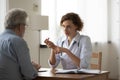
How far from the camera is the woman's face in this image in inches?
121

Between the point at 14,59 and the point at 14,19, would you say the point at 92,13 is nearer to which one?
the point at 14,19

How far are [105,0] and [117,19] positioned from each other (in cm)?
53

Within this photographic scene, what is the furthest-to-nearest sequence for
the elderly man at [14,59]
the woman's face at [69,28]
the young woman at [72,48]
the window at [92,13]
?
1. the window at [92,13]
2. the woman's face at [69,28]
3. the young woman at [72,48]
4. the elderly man at [14,59]

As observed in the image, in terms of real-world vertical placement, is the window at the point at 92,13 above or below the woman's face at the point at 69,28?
above

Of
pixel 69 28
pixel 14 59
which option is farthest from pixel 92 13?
pixel 14 59

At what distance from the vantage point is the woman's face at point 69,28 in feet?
10.1

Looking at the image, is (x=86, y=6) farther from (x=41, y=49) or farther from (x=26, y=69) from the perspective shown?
(x=26, y=69)

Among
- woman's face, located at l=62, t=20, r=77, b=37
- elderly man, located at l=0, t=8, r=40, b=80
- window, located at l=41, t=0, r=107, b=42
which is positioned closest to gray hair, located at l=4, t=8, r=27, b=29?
elderly man, located at l=0, t=8, r=40, b=80

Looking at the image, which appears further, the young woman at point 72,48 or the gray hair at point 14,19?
the young woman at point 72,48

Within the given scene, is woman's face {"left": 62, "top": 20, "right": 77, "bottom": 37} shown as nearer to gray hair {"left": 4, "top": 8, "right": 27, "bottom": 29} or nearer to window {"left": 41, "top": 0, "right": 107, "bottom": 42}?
gray hair {"left": 4, "top": 8, "right": 27, "bottom": 29}

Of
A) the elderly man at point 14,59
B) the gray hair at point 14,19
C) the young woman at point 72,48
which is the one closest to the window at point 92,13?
the young woman at point 72,48

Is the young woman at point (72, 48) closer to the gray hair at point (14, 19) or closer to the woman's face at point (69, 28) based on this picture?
the woman's face at point (69, 28)

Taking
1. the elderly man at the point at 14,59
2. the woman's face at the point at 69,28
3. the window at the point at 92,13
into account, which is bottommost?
the elderly man at the point at 14,59

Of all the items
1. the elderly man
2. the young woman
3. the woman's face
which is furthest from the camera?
the woman's face
